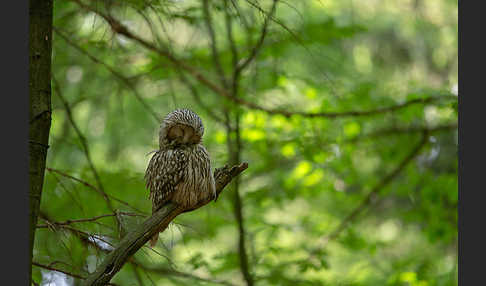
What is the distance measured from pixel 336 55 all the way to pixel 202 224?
2706 mm

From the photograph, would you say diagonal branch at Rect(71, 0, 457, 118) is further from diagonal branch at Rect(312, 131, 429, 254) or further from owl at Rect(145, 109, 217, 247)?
diagonal branch at Rect(312, 131, 429, 254)

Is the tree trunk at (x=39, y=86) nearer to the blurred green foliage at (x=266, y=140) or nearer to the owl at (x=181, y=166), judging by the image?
the owl at (x=181, y=166)

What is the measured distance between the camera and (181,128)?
2.40 meters

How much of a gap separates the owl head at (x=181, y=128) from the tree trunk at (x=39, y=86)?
542 mm

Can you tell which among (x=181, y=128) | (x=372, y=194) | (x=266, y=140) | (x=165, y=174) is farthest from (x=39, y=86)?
(x=372, y=194)

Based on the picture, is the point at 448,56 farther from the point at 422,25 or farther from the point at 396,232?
the point at 396,232

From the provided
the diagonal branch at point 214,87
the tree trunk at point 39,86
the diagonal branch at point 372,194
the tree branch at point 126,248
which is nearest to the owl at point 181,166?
the tree branch at point 126,248

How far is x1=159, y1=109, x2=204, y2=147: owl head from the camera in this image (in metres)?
2.34

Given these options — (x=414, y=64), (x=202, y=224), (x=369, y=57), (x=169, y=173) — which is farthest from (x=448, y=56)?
(x=169, y=173)

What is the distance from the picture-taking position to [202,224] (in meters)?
5.98

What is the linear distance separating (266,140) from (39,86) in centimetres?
352

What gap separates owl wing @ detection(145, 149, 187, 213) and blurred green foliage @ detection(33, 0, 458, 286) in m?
0.31

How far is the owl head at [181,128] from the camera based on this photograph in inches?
92.1

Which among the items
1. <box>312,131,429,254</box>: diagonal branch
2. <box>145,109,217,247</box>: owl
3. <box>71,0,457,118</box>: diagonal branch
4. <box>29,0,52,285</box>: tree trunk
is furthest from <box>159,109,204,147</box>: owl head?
<box>312,131,429,254</box>: diagonal branch
